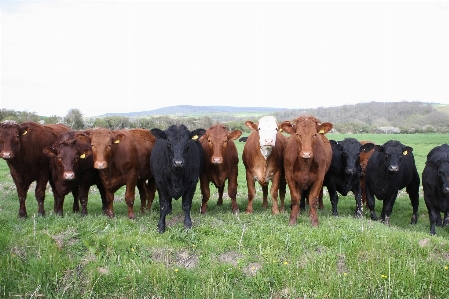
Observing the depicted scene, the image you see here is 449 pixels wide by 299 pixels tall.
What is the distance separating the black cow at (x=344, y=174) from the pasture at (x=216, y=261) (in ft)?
8.14

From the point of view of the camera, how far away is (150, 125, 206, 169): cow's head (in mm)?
7848

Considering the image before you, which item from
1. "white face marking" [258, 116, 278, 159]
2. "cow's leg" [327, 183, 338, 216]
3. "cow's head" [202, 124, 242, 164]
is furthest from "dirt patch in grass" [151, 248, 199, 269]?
"cow's leg" [327, 183, 338, 216]

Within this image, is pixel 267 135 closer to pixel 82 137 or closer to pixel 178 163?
pixel 178 163

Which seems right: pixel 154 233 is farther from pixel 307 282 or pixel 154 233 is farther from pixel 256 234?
pixel 307 282

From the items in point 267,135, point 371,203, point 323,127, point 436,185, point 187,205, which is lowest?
point 371,203

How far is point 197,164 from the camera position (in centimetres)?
881

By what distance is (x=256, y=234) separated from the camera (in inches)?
299

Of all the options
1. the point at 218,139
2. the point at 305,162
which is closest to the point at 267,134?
the point at 218,139

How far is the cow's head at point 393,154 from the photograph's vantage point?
9.87 meters

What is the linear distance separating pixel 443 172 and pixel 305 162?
3.82m

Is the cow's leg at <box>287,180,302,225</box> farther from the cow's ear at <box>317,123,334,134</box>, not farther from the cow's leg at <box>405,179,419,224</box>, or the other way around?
the cow's leg at <box>405,179,419,224</box>

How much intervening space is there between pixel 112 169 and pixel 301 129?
4.87 meters

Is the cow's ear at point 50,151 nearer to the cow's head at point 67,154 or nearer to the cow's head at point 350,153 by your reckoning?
the cow's head at point 67,154

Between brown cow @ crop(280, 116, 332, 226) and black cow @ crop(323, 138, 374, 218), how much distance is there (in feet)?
5.41
